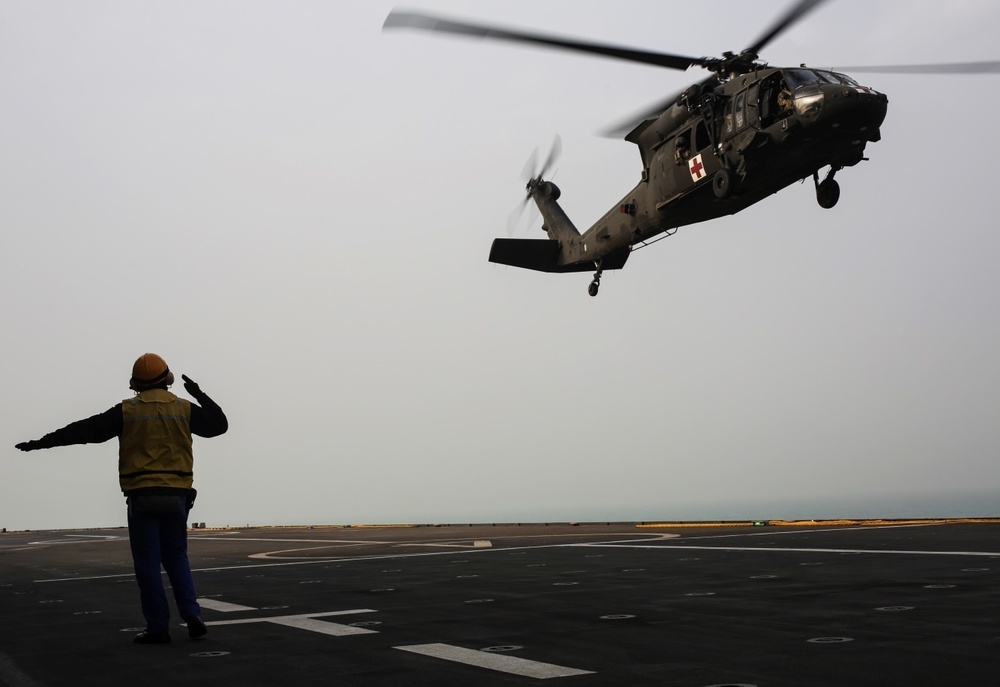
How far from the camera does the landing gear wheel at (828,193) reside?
24.2 meters

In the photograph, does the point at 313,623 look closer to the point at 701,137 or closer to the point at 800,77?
the point at 800,77

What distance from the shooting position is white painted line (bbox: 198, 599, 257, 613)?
35.8ft

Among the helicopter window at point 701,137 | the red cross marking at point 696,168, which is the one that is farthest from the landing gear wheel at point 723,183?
the helicopter window at point 701,137

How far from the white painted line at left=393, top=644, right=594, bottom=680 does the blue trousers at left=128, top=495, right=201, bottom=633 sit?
225 cm

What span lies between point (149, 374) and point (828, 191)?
19751 mm

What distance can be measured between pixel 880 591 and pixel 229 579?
10151mm

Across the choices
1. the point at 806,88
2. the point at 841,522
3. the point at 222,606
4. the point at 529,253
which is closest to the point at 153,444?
the point at 222,606

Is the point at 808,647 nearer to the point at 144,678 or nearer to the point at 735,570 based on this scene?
Result: the point at 144,678

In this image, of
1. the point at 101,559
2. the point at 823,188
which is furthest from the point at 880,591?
the point at 101,559

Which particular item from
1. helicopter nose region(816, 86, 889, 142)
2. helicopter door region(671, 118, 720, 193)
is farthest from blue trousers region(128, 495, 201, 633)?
helicopter door region(671, 118, 720, 193)

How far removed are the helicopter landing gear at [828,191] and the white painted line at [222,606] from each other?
18479 millimetres

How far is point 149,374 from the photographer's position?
8.90m

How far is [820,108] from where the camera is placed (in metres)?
21.6

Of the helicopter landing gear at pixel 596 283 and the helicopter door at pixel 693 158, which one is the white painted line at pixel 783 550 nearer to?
the helicopter door at pixel 693 158
